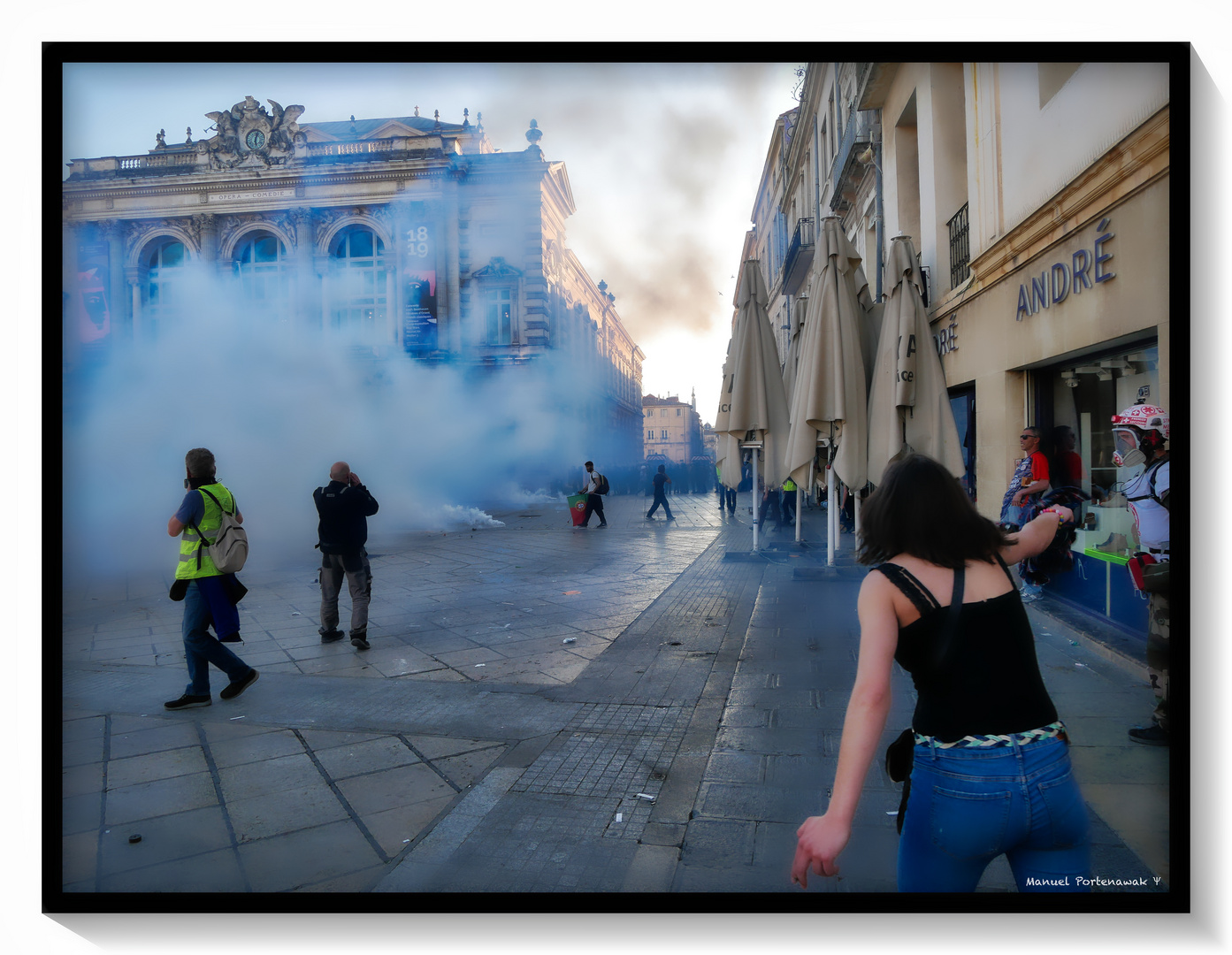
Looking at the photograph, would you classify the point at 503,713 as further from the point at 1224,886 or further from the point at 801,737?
the point at 1224,886

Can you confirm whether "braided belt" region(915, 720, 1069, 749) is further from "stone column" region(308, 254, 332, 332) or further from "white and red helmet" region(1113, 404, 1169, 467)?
"stone column" region(308, 254, 332, 332)

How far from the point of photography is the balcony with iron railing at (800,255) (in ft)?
53.6

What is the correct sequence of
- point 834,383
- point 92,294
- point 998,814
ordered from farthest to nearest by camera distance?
point 834,383, point 92,294, point 998,814

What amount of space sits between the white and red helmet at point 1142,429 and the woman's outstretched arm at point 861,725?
91.6 inches

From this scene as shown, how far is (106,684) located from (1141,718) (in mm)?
6036

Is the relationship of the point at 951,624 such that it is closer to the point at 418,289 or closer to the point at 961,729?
the point at 961,729

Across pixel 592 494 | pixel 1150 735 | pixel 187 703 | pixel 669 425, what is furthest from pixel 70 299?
pixel 669 425

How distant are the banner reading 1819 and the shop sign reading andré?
43.1ft

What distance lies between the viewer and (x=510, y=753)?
11.2 feet

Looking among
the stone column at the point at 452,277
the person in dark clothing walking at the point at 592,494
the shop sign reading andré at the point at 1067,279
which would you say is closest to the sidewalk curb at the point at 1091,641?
the shop sign reading andré at the point at 1067,279

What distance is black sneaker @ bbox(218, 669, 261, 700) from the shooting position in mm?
4343

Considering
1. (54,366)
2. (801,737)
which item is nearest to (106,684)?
(54,366)

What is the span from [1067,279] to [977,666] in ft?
12.9

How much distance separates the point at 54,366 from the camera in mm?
2359
